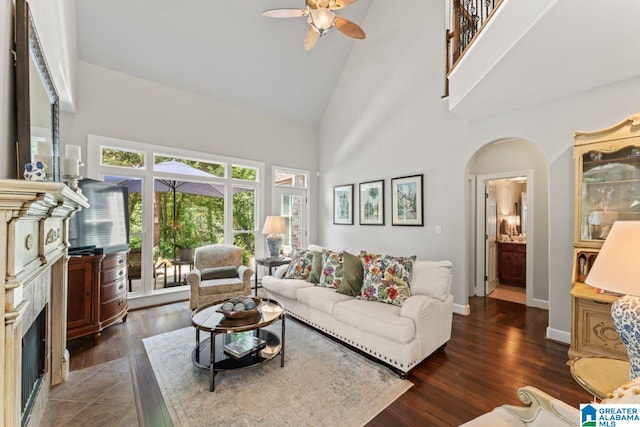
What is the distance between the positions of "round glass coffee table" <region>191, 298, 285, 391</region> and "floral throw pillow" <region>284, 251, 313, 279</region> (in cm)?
96

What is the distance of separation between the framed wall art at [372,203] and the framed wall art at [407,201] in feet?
0.80

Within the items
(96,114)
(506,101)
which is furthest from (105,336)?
(506,101)

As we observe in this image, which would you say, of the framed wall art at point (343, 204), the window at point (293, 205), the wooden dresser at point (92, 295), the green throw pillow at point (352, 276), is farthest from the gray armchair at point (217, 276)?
the framed wall art at point (343, 204)

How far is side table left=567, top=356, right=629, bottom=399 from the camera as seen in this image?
130cm

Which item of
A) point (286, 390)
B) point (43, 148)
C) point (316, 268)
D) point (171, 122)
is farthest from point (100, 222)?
point (286, 390)

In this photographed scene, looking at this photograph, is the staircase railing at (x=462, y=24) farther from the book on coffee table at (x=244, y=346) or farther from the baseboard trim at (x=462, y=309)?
the book on coffee table at (x=244, y=346)

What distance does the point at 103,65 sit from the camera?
3.70 m

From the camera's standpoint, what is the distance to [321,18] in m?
2.97

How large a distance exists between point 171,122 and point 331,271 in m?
3.42

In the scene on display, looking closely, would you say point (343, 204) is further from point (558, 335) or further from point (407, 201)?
point (558, 335)

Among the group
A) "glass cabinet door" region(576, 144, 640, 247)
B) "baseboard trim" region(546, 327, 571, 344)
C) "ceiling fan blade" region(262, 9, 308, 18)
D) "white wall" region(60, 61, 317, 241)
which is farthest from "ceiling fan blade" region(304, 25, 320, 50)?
"baseboard trim" region(546, 327, 571, 344)

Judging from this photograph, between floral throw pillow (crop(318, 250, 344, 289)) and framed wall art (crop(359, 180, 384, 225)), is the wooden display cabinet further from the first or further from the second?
framed wall art (crop(359, 180, 384, 225))

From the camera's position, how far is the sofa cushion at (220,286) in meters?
3.48

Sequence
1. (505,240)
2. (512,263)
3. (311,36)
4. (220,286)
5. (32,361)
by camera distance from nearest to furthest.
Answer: (32,361)
(311,36)
(220,286)
(512,263)
(505,240)
